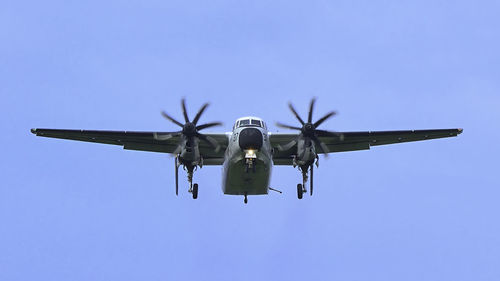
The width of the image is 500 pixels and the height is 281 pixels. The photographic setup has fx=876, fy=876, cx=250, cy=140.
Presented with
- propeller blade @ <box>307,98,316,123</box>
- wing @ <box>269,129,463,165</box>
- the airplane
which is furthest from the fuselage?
wing @ <box>269,129,463,165</box>

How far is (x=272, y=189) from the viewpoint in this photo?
132 ft

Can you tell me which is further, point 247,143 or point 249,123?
point 249,123

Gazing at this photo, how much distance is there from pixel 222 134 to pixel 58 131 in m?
7.71

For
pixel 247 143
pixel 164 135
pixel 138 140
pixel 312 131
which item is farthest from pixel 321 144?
pixel 138 140

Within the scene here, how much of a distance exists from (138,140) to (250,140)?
7.62 metres

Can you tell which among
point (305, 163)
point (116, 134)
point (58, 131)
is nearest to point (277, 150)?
point (305, 163)

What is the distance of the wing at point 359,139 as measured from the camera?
41.8 m

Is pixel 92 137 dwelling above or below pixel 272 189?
above

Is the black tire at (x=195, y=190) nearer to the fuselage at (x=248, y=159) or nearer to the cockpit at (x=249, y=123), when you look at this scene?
the fuselage at (x=248, y=159)

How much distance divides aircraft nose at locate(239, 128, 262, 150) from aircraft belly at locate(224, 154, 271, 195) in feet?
2.17

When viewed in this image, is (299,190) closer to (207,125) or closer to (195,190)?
(195,190)

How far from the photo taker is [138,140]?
42.0m

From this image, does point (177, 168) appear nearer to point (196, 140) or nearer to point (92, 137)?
point (196, 140)

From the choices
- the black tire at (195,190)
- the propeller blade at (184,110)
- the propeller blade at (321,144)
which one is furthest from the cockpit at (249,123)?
the black tire at (195,190)
